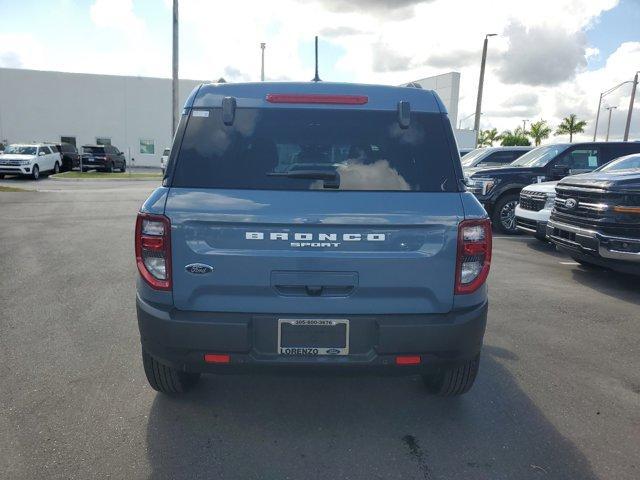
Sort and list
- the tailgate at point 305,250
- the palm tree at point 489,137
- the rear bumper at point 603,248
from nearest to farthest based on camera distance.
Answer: the tailgate at point 305,250 < the rear bumper at point 603,248 < the palm tree at point 489,137

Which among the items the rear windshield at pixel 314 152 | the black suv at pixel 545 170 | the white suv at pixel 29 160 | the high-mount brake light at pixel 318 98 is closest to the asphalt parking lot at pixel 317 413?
the rear windshield at pixel 314 152

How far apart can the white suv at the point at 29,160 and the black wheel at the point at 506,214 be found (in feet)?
70.2

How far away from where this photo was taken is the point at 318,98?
306 cm

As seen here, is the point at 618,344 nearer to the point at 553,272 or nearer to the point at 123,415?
the point at 553,272

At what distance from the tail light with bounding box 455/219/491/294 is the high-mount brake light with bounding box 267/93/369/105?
0.93 m

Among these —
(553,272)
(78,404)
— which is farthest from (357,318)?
(553,272)

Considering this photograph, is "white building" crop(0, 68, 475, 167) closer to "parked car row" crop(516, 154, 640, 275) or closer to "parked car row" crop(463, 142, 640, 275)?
"parked car row" crop(463, 142, 640, 275)

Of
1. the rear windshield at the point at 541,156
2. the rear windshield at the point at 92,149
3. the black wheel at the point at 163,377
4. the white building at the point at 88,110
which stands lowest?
the black wheel at the point at 163,377

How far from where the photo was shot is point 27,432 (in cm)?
309

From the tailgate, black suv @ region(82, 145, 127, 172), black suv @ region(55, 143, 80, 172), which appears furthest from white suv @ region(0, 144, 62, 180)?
the tailgate

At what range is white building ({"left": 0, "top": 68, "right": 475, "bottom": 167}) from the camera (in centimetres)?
3922

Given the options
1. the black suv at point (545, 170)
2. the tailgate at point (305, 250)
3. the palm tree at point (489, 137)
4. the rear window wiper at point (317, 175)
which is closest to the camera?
the tailgate at point (305, 250)

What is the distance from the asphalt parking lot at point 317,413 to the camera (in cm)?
282

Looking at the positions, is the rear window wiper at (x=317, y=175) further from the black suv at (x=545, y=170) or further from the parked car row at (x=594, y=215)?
the black suv at (x=545, y=170)
